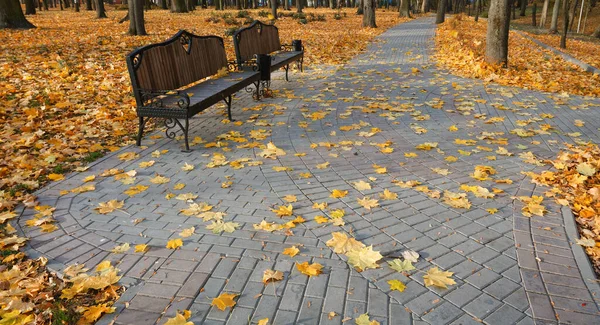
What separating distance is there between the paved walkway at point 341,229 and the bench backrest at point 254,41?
2.05 meters

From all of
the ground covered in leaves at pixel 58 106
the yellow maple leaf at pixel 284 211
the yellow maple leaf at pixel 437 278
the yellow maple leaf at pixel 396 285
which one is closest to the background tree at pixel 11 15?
the ground covered in leaves at pixel 58 106

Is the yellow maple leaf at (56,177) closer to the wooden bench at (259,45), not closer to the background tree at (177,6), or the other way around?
the wooden bench at (259,45)

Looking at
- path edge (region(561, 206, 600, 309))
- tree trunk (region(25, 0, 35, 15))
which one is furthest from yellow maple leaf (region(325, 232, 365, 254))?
tree trunk (region(25, 0, 35, 15))

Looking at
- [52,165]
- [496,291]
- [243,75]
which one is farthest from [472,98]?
[52,165]

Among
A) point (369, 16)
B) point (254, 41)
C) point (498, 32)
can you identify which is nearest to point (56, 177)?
point (254, 41)

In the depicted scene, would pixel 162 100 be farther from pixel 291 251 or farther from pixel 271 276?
pixel 271 276

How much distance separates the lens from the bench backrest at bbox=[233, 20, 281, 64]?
7809 millimetres

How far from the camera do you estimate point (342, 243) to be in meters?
3.16

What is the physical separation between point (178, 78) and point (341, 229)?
3807 millimetres

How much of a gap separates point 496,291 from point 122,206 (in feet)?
10.3

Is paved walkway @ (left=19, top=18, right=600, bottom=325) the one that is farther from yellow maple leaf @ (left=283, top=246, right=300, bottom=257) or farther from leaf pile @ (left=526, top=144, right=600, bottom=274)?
leaf pile @ (left=526, top=144, right=600, bottom=274)

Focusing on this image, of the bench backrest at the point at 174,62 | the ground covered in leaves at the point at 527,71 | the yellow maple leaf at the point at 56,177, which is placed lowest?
the yellow maple leaf at the point at 56,177

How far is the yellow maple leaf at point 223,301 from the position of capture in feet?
8.27

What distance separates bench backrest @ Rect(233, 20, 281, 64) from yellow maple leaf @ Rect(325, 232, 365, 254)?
530cm
